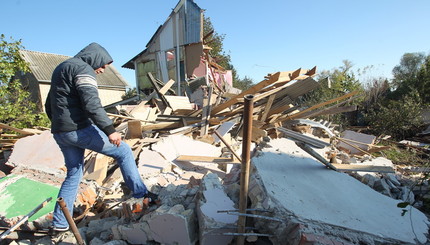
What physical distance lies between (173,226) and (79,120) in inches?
51.0

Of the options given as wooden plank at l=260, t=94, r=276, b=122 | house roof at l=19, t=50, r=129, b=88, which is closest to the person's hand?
wooden plank at l=260, t=94, r=276, b=122

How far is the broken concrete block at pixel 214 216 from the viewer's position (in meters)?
1.70

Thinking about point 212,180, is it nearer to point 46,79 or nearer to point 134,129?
point 134,129

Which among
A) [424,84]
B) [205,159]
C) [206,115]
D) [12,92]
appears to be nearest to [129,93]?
[12,92]

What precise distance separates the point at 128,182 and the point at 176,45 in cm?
1054

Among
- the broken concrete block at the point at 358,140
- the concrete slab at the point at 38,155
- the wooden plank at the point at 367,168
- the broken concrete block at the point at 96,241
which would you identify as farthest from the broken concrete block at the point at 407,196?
the concrete slab at the point at 38,155

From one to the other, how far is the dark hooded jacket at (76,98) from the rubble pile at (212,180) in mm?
856

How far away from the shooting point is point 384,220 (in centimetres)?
179

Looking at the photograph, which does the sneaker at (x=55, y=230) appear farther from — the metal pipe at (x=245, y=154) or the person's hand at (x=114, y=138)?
the metal pipe at (x=245, y=154)

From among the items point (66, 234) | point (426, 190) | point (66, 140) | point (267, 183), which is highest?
point (66, 140)

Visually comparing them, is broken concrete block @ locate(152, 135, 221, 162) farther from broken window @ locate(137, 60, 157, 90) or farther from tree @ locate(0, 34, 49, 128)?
broken window @ locate(137, 60, 157, 90)

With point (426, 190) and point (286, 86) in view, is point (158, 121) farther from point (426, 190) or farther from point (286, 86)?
point (426, 190)

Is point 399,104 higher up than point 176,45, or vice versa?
point 176,45

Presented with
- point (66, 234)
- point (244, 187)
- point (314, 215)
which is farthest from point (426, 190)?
point (66, 234)
